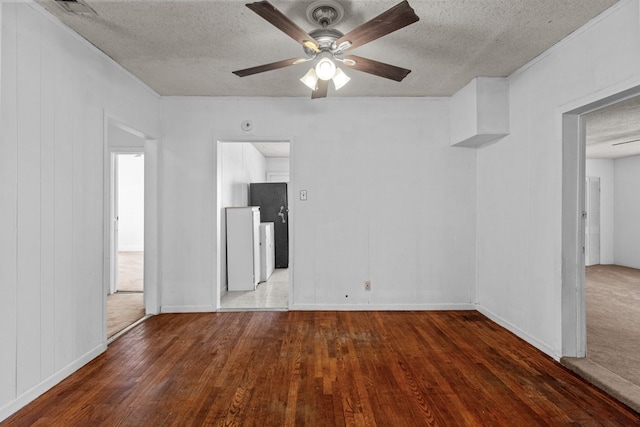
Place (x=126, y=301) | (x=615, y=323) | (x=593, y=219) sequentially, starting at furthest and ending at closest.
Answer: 1. (x=593, y=219)
2. (x=126, y=301)
3. (x=615, y=323)

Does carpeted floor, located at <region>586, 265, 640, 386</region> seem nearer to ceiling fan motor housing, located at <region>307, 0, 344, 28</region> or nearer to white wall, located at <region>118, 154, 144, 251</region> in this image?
ceiling fan motor housing, located at <region>307, 0, 344, 28</region>

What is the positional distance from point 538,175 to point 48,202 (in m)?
3.76

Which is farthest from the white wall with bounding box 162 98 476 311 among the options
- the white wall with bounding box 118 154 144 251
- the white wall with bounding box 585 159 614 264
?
the white wall with bounding box 118 154 144 251

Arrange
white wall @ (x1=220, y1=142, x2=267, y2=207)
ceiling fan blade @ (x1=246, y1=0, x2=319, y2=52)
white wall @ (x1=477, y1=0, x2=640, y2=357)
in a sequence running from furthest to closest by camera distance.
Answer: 1. white wall @ (x1=220, y1=142, x2=267, y2=207)
2. white wall @ (x1=477, y1=0, x2=640, y2=357)
3. ceiling fan blade @ (x1=246, y1=0, x2=319, y2=52)

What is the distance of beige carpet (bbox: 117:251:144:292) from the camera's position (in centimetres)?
515

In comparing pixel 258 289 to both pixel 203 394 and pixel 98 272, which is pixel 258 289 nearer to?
pixel 98 272

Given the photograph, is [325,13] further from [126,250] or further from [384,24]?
[126,250]

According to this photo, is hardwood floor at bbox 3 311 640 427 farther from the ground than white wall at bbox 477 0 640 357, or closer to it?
closer to it

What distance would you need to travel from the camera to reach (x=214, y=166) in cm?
392

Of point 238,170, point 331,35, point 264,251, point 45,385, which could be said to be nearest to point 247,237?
point 264,251

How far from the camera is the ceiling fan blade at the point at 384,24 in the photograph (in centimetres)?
169

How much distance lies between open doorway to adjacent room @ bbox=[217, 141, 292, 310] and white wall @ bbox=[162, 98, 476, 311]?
25 cm

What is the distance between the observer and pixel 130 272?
6.27 m

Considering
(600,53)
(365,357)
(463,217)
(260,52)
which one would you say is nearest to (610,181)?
(463,217)
